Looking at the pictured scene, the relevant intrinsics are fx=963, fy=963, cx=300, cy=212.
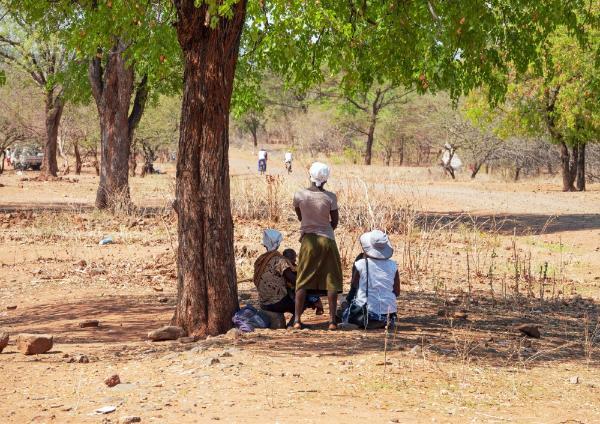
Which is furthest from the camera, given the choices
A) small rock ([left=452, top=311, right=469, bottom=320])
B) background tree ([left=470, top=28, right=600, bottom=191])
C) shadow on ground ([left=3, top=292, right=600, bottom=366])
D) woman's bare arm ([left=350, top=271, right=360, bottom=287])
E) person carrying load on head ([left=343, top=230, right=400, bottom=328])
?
background tree ([left=470, top=28, right=600, bottom=191])

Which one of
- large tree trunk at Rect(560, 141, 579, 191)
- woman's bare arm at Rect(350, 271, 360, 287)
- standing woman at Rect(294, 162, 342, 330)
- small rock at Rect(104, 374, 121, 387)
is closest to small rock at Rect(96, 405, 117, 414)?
small rock at Rect(104, 374, 121, 387)

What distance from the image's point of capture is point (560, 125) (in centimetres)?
2859

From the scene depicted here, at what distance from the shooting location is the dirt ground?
5.89 m

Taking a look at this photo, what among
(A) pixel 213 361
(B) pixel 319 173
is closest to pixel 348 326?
(B) pixel 319 173

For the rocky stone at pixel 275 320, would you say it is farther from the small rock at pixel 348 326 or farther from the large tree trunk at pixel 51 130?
the large tree trunk at pixel 51 130

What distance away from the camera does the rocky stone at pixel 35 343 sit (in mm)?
7723

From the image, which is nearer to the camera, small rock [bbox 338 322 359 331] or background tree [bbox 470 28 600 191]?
small rock [bbox 338 322 359 331]

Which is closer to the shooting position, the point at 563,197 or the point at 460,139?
the point at 563,197

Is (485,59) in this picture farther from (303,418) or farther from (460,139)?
(460,139)

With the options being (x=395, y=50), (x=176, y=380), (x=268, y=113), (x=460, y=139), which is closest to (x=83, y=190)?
(x=460, y=139)

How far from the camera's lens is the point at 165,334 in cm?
846

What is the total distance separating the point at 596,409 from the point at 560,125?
23441mm

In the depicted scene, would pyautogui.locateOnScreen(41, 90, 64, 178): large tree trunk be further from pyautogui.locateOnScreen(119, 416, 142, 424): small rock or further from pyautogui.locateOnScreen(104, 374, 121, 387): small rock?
pyautogui.locateOnScreen(119, 416, 142, 424): small rock

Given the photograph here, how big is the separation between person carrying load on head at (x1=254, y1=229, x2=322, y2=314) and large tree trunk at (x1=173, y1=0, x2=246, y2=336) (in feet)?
1.17
